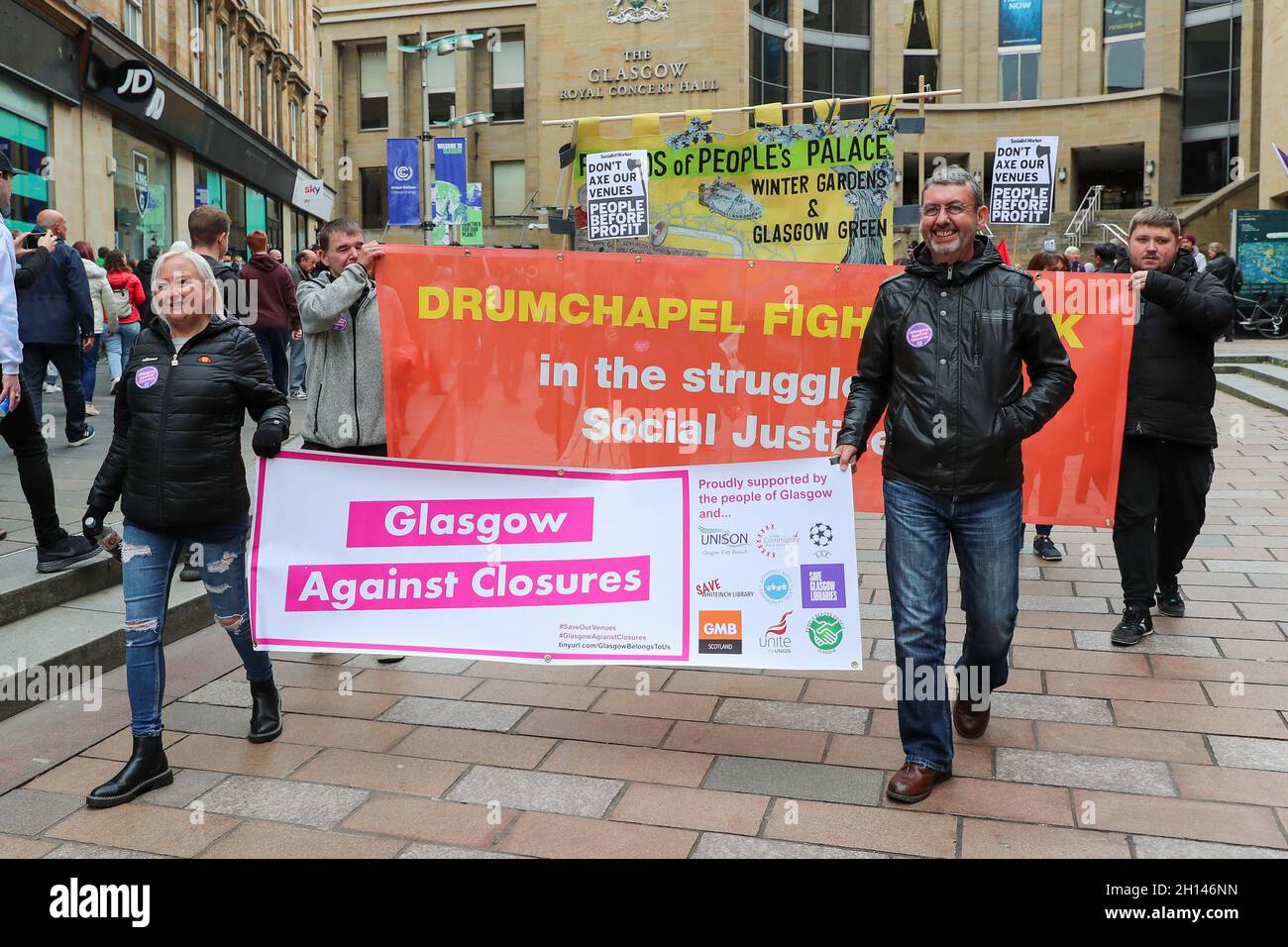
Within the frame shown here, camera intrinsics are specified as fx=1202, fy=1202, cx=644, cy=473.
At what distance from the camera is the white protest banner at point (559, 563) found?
14.2 ft

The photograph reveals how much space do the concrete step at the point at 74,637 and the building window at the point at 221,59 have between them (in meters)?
23.3

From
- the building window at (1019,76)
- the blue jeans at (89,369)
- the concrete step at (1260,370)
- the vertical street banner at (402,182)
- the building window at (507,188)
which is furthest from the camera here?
the building window at (507,188)

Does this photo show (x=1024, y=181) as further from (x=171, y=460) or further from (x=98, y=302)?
(x=171, y=460)

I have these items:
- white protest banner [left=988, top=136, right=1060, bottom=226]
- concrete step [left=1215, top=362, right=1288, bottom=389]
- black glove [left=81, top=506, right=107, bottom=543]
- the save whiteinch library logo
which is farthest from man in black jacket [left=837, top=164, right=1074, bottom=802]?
the save whiteinch library logo

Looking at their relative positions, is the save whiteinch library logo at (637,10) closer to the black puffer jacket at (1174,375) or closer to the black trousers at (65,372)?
the black trousers at (65,372)

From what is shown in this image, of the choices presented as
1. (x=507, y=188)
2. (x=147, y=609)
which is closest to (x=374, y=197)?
(x=507, y=188)

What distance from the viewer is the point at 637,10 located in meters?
44.5

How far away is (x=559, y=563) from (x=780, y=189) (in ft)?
16.2

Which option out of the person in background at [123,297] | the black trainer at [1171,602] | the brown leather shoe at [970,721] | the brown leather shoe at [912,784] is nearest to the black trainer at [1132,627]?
the black trainer at [1171,602]

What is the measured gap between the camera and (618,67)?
44.8 metres

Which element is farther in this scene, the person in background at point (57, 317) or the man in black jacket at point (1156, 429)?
the person in background at point (57, 317)

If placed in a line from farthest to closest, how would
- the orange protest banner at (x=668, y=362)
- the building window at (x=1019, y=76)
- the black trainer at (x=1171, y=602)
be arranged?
the building window at (x=1019, y=76), the black trainer at (x=1171, y=602), the orange protest banner at (x=668, y=362)

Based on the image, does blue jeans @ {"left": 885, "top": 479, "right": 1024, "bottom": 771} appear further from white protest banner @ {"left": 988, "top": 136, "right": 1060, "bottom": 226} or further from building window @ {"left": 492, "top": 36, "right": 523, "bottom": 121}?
building window @ {"left": 492, "top": 36, "right": 523, "bottom": 121}
